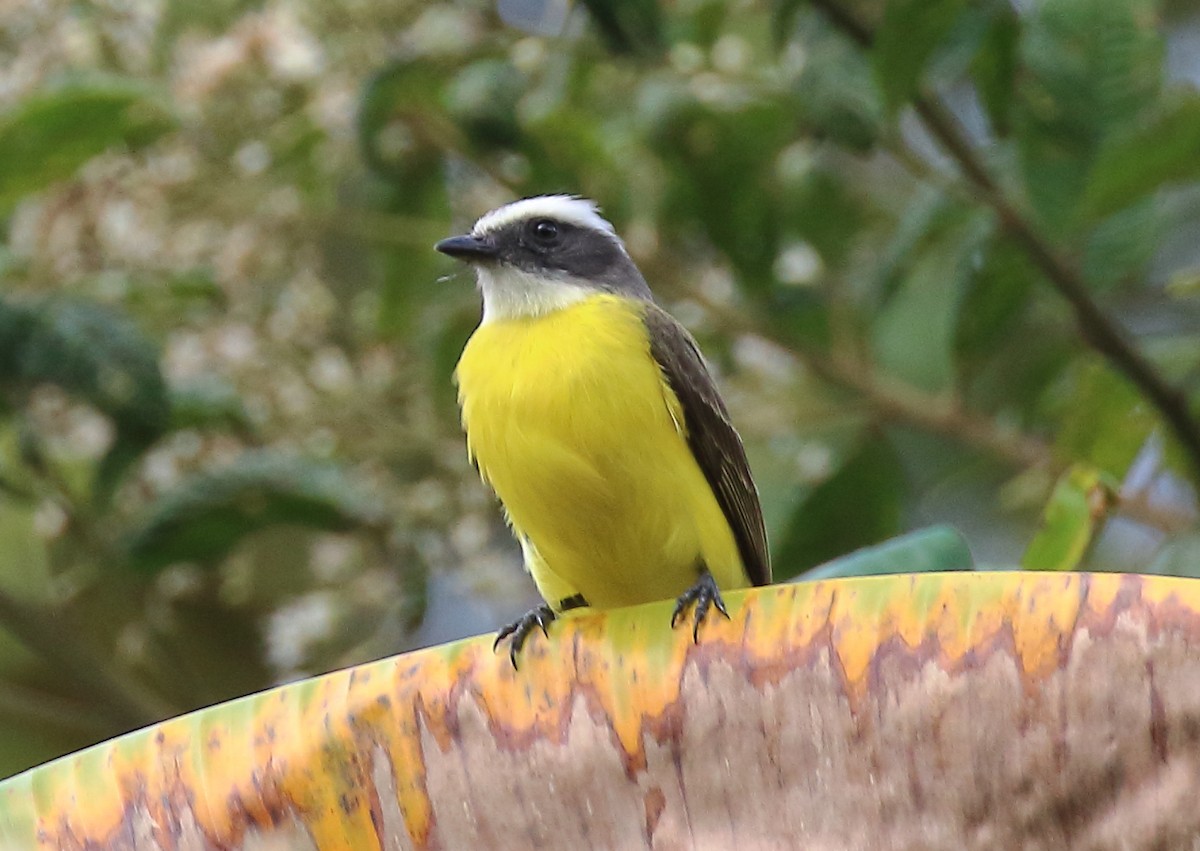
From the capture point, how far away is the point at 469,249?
7.41 ft

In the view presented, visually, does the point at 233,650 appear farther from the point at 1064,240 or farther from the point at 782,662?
the point at 782,662

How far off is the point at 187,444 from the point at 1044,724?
1.84m

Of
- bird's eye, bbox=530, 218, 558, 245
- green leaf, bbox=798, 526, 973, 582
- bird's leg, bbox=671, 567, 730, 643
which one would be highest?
bird's eye, bbox=530, 218, 558, 245

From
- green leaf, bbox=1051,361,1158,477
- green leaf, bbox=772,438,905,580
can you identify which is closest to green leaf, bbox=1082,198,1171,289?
green leaf, bbox=1051,361,1158,477

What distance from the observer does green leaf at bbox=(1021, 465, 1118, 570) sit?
1.79 m

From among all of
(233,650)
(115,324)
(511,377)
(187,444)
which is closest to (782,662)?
(511,377)

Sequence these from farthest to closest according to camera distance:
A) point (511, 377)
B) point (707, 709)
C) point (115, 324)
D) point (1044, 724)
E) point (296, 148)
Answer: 1. point (296, 148)
2. point (115, 324)
3. point (511, 377)
4. point (707, 709)
5. point (1044, 724)

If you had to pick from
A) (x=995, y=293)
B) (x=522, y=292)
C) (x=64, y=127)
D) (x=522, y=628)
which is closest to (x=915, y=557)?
(x=522, y=628)

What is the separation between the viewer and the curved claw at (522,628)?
136cm

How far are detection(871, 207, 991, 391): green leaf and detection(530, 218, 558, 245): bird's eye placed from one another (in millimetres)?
597

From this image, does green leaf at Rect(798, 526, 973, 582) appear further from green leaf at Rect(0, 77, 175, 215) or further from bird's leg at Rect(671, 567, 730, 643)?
green leaf at Rect(0, 77, 175, 215)

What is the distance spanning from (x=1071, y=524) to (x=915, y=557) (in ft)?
0.81

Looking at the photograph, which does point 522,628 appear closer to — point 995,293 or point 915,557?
point 915,557

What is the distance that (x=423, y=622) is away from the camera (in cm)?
280
